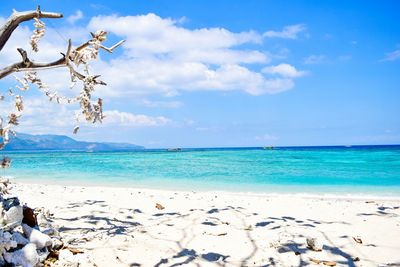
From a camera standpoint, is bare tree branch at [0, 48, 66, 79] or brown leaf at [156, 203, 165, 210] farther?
brown leaf at [156, 203, 165, 210]

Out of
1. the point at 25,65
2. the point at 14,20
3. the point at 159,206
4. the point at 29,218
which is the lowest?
the point at 159,206

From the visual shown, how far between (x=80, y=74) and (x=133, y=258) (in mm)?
2088

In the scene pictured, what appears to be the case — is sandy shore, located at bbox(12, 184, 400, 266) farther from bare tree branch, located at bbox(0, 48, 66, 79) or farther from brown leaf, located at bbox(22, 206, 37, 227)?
bare tree branch, located at bbox(0, 48, 66, 79)

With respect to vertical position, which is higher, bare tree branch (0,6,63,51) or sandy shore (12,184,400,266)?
bare tree branch (0,6,63,51)

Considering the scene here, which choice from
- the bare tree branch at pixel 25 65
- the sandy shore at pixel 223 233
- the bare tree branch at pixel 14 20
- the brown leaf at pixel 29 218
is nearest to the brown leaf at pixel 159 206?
the sandy shore at pixel 223 233

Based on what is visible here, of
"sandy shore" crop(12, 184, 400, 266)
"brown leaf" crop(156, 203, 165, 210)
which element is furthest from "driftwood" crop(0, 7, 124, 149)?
"brown leaf" crop(156, 203, 165, 210)

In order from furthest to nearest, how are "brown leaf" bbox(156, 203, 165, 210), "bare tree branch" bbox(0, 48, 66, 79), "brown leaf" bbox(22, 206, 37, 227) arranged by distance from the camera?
"brown leaf" bbox(156, 203, 165, 210), "brown leaf" bbox(22, 206, 37, 227), "bare tree branch" bbox(0, 48, 66, 79)

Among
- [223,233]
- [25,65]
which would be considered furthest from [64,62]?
[223,233]

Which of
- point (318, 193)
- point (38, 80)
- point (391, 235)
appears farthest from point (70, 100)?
point (318, 193)

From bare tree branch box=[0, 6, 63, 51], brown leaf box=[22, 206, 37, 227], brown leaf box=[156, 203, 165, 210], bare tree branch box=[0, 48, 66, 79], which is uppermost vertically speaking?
bare tree branch box=[0, 6, 63, 51]

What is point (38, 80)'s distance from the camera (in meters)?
3.76

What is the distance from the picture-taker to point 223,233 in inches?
191

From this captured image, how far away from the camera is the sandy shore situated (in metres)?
3.96

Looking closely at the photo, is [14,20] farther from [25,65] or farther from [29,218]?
[29,218]
